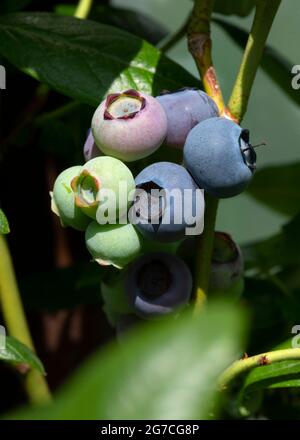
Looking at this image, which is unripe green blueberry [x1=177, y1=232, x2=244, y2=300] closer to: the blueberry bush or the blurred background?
the blueberry bush

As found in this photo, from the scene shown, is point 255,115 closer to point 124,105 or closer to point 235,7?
point 235,7

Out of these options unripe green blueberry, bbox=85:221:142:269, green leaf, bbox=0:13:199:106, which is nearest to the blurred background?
green leaf, bbox=0:13:199:106

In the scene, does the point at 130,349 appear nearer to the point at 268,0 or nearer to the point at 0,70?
the point at 268,0

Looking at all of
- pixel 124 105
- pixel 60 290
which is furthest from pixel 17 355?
pixel 60 290

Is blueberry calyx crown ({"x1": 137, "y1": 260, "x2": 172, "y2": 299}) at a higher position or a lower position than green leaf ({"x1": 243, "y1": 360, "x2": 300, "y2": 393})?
higher

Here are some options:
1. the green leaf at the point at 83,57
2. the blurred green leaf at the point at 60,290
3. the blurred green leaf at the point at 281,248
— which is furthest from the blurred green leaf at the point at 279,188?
the green leaf at the point at 83,57

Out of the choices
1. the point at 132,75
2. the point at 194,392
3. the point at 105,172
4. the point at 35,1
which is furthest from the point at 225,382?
the point at 35,1
